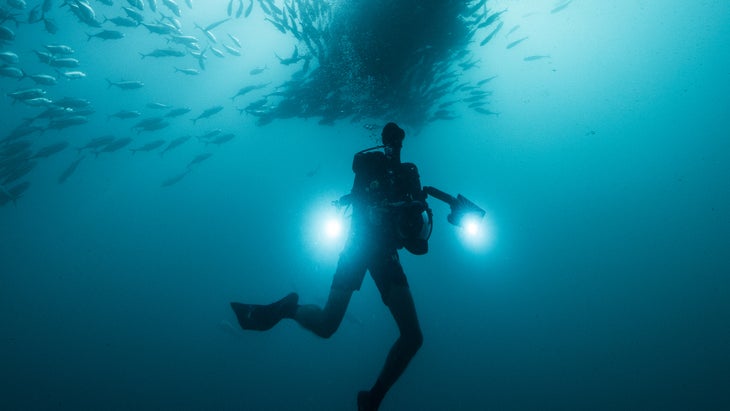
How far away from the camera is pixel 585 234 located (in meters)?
62.8

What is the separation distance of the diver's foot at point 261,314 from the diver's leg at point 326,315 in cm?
15

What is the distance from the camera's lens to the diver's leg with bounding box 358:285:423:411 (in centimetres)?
253

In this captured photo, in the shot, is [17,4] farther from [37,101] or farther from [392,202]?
[392,202]

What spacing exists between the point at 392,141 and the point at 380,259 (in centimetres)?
117

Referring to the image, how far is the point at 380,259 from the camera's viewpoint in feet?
9.66

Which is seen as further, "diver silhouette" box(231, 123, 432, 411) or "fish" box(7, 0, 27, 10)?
"fish" box(7, 0, 27, 10)

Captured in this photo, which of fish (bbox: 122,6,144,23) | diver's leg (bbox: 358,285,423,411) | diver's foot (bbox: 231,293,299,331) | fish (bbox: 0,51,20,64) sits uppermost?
fish (bbox: 122,6,144,23)

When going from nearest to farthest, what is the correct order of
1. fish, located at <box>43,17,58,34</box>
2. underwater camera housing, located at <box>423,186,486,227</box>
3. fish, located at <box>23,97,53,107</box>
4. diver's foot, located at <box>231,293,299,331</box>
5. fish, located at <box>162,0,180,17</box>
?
diver's foot, located at <box>231,293,299,331</box>, underwater camera housing, located at <box>423,186,486,227</box>, fish, located at <box>43,17,58,34</box>, fish, located at <box>162,0,180,17</box>, fish, located at <box>23,97,53,107</box>

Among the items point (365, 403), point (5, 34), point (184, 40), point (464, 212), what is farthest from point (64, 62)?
point (365, 403)

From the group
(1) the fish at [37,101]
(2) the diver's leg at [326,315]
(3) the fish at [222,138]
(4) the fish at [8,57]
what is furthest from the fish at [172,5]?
(2) the diver's leg at [326,315]

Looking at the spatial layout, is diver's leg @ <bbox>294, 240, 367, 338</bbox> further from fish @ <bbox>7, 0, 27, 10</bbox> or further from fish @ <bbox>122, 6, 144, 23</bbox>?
fish @ <bbox>7, 0, 27, 10</bbox>

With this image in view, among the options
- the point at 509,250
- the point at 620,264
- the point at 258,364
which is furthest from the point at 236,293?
the point at 620,264

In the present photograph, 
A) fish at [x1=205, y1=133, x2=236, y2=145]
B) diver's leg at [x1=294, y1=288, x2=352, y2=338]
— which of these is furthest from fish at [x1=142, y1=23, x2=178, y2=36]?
diver's leg at [x1=294, y1=288, x2=352, y2=338]

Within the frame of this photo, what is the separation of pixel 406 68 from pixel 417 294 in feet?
97.0
